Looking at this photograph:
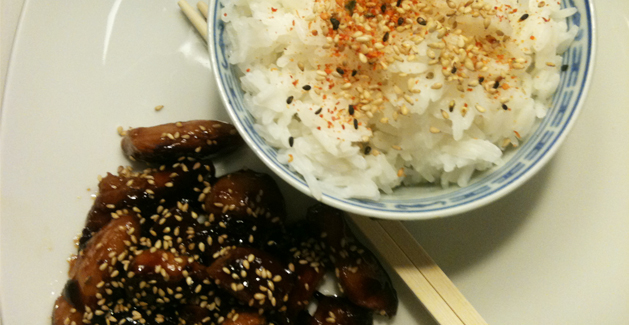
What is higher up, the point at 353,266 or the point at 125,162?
the point at 125,162

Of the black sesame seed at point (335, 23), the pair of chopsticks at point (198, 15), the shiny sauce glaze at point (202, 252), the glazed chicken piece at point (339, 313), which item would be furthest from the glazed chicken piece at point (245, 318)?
the pair of chopsticks at point (198, 15)

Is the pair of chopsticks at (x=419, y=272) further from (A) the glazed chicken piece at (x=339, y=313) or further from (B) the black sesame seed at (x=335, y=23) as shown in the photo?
(B) the black sesame seed at (x=335, y=23)

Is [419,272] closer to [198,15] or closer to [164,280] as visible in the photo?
[164,280]

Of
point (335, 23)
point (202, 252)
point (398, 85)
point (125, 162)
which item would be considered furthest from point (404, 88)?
point (125, 162)

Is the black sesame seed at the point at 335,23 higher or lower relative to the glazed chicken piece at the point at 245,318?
higher

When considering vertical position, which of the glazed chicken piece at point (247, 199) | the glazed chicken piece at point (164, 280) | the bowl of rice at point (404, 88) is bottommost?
the glazed chicken piece at point (164, 280)

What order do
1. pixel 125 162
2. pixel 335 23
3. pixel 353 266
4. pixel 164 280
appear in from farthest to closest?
pixel 125 162, pixel 353 266, pixel 164 280, pixel 335 23

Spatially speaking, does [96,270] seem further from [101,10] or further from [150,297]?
[101,10]
